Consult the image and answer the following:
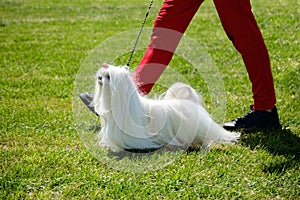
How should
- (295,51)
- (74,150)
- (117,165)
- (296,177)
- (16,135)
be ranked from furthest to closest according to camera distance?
1. (295,51)
2. (16,135)
3. (74,150)
4. (117,165)
5. (296,177)

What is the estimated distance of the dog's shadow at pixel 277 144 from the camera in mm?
3070

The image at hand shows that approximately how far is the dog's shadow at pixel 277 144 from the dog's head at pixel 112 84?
3.31ft

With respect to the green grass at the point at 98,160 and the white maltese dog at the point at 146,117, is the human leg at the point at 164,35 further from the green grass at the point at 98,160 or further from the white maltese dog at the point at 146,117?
the green grass at the point at 98,160

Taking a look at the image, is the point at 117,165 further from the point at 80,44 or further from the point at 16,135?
the point at 80,44

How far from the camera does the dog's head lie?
9.85 feet

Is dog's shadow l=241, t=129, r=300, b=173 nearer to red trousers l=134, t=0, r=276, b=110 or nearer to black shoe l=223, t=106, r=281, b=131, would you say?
black shoe l=223, t=106, r=281, b=131

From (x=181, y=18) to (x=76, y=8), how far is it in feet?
24.4

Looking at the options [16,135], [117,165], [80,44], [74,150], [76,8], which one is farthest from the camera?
[76,8]

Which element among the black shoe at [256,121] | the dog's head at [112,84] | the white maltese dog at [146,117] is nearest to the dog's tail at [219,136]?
the white maltese dog at [146,117]

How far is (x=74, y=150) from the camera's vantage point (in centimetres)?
338

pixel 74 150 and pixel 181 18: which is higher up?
pixel 181 18

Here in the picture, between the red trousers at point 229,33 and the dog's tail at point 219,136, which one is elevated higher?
the red trousers at point 229,33

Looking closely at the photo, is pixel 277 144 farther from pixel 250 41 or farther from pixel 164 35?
pixel 164 35

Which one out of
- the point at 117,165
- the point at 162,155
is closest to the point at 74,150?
the point at 117,165
